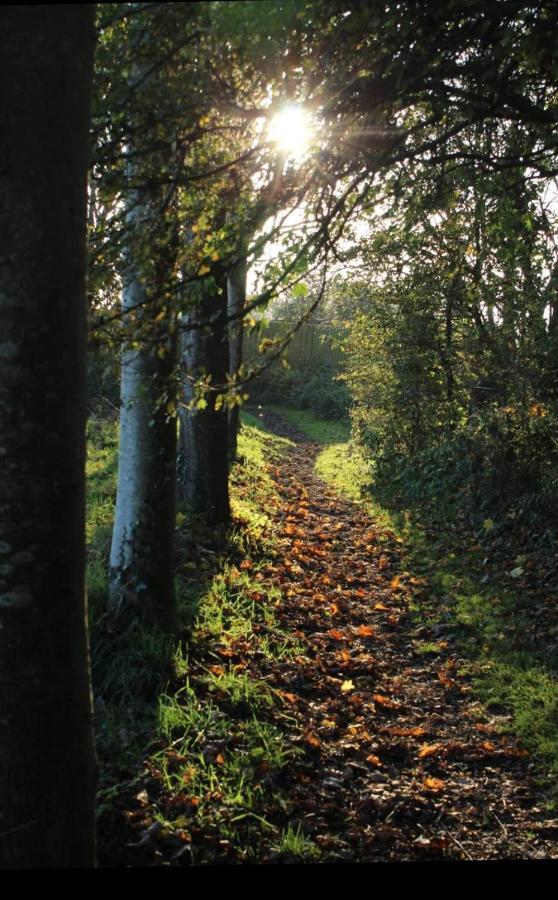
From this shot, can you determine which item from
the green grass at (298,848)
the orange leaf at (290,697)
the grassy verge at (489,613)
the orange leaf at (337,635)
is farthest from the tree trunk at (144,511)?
the grassy verge at (489,613)

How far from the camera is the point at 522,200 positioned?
6512 mm

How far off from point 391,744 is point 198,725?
1.38 m

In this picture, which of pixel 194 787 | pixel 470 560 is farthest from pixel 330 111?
pixel 470 560

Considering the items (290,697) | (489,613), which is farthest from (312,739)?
(489,613)

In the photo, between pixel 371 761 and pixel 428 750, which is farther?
pixel 428 750

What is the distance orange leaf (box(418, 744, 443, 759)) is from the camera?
192 inches

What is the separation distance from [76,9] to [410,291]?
1100 cm

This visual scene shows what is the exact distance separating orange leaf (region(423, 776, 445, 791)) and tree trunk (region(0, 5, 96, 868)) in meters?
2.57

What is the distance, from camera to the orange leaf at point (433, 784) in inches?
177

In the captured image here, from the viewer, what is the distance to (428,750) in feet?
16.1

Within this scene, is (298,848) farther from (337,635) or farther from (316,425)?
(316,425)

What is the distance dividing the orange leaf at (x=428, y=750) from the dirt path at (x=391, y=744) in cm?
1

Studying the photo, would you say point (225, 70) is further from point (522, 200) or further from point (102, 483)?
point (102, 483)

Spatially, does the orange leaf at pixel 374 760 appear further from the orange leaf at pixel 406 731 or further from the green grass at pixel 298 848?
the green grass at pixel 298 848
